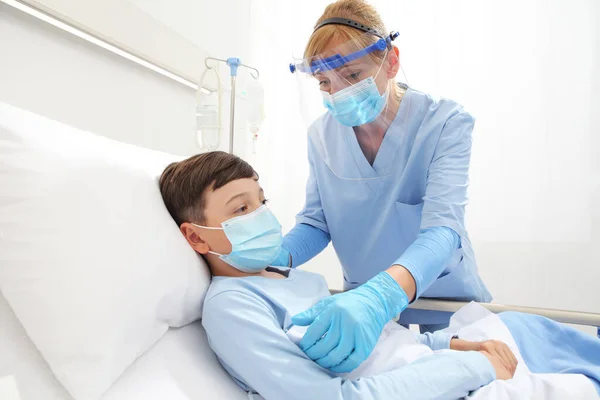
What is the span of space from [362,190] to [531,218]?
148 centimetres

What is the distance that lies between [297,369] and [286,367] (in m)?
0.02

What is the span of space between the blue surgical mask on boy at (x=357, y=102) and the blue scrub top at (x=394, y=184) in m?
0.12

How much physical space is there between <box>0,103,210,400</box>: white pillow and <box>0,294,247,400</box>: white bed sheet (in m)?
0.03

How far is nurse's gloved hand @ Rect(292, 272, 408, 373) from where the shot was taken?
79cm

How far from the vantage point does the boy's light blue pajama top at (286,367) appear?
749 mm

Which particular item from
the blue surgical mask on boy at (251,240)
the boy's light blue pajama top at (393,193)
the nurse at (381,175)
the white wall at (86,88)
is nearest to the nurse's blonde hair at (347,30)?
the nurse at (381,175)

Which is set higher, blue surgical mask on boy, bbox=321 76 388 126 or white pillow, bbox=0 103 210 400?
blue surgical mask on boy, bbox=321 76 388 126

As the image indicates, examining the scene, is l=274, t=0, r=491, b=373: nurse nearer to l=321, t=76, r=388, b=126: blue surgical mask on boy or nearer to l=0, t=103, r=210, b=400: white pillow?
l=321, t=76, r=388, b=126: blue surgical mask on boy

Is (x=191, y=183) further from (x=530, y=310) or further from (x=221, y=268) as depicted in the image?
(x=530, y=310)

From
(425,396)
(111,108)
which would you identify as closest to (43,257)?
(425,396)

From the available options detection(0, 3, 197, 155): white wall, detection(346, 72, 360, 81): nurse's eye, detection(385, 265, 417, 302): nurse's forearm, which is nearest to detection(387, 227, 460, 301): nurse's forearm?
detection(385, 265, 417, 302): nurse's forearm

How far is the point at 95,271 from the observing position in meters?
0.73

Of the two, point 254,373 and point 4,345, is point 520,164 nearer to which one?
point 254,373

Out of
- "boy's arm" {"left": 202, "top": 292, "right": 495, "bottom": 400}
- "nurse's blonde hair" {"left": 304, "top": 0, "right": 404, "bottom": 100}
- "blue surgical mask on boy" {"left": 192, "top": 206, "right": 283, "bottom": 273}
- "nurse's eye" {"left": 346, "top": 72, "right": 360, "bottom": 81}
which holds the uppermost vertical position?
"nurse's blonde hair" {"left": 304, "top": 0, "right": 404, "bottom": 100}
